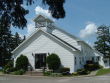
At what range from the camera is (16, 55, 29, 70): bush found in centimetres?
3862

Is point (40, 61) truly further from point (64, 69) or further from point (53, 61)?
point (64, 69)

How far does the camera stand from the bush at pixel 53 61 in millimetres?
37031

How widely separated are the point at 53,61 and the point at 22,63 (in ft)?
14.4

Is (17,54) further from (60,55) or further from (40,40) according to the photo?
(60,55)

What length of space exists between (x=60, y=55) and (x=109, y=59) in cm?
2788

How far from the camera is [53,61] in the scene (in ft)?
122


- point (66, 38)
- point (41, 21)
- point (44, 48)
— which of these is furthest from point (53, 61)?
point (66, 38)

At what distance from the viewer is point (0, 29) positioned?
9.72 meters

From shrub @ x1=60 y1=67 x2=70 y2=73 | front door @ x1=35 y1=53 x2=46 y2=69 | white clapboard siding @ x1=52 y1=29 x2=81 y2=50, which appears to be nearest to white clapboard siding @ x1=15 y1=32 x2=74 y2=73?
front door @ x1=35 y1=53 x2=46 y2=69

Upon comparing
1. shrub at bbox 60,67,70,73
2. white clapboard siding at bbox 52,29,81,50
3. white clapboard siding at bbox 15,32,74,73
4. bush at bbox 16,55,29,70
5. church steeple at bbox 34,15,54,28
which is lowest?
shrub at bbox 60,67,70,73

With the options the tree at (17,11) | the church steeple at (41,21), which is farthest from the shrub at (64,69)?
the tree at (17,11)

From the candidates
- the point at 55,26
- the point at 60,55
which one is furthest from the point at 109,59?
the point at 60,55

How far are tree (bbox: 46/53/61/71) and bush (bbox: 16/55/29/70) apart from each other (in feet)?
10.8

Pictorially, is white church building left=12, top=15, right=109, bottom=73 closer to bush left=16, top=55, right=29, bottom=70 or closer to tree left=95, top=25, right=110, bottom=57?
bush left=16, top=55, right=29, bottom=70
